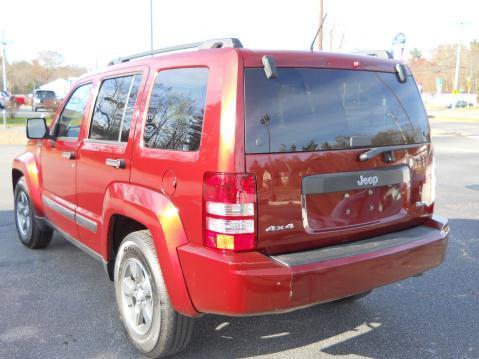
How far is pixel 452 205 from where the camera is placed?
7.70m

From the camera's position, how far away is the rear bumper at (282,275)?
253 centimetres

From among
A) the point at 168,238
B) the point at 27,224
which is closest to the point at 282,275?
the point at 168,238

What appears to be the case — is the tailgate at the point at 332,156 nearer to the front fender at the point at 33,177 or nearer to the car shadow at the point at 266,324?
the car shadow at the point at 266,324

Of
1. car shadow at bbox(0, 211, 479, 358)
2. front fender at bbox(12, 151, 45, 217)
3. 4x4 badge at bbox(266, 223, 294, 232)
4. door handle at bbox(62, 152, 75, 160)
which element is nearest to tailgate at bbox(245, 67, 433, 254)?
4x4 badge at bbox(266, 223, 294, 232)

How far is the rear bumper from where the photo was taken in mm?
2533

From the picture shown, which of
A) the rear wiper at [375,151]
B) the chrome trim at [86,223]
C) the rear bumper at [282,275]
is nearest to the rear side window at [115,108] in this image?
the chrome trim at [86,223]

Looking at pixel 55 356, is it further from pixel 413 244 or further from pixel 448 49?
pixel 448 49

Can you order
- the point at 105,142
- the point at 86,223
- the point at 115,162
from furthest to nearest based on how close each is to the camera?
the point at 86,223 < the point at 105,142 < the point at 115,162

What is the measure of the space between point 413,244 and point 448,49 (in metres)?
94.5

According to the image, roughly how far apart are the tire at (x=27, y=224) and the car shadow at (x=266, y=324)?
52 centimetres

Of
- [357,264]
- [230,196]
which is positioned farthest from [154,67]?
[357,264]

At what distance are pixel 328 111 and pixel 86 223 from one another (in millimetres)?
2110

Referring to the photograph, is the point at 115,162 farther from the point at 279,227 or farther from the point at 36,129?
the point at 36,129

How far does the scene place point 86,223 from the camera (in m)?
3.86
